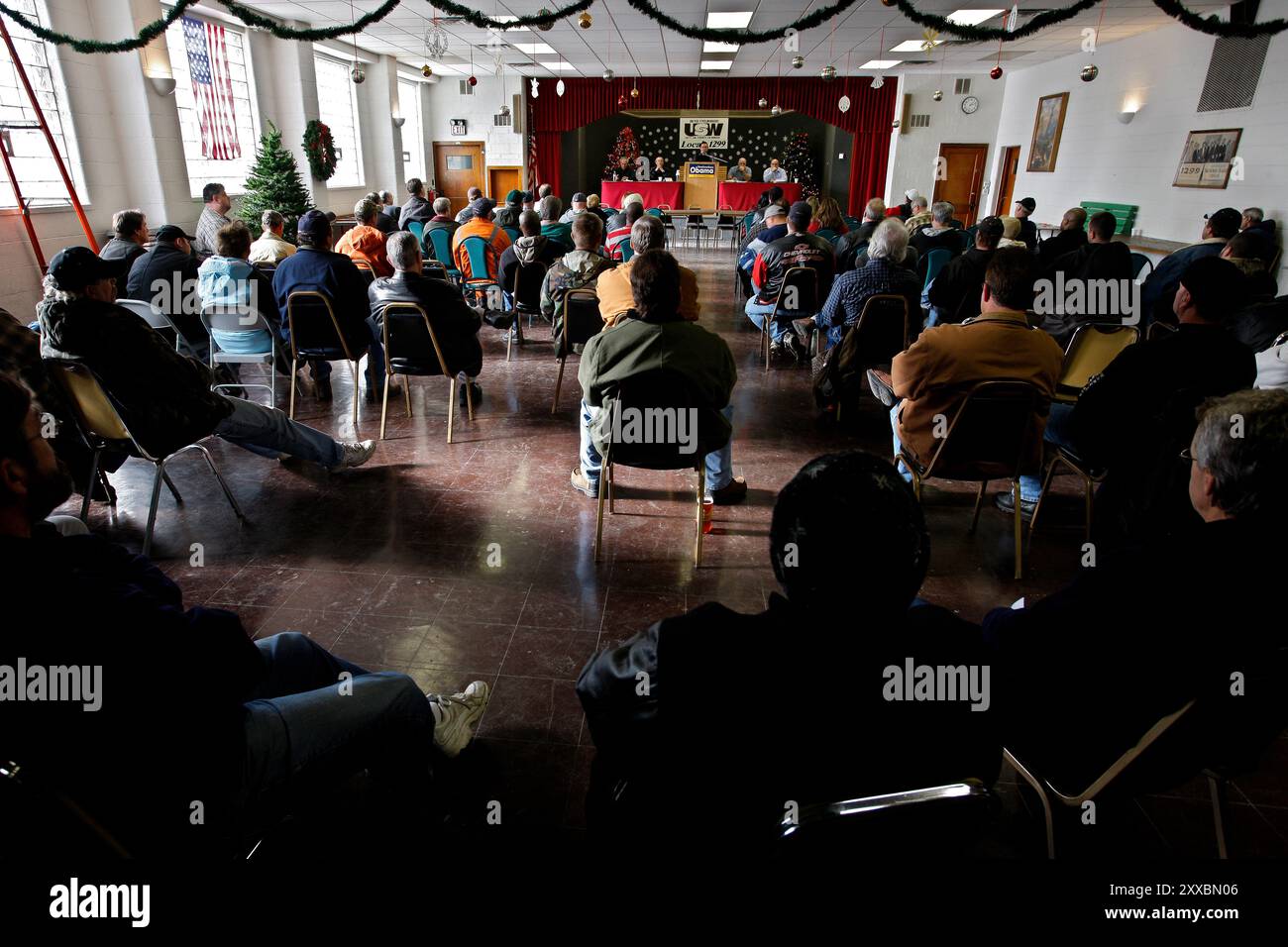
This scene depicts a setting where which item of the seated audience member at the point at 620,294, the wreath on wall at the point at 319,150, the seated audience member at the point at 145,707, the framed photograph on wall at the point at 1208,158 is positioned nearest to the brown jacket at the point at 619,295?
the seated audience member at the point at 620,294

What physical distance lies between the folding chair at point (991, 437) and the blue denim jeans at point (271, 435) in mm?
2707

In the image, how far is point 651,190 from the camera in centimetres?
1523

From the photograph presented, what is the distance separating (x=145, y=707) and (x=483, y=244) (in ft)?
18.1

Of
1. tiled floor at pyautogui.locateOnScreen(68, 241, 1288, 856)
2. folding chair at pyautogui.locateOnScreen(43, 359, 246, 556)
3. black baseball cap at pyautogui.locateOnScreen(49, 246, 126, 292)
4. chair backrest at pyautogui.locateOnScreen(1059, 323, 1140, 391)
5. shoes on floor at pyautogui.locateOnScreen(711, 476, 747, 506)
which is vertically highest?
black baseball cap at pyautogui.locateOnScreen(49, 246, 126, 292)

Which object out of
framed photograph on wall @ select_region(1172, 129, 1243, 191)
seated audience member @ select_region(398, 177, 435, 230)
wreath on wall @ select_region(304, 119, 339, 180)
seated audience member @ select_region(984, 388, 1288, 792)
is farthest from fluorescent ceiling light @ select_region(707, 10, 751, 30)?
seated audience member @ select_region(984, 388, 1288, 792)

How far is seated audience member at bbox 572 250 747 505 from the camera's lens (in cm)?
264

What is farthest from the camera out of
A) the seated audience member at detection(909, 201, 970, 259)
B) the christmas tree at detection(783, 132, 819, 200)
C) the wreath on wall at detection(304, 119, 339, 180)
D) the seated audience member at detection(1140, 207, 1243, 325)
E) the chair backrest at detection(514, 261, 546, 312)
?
the christmas tree at detection(783, 132, 819, 200)

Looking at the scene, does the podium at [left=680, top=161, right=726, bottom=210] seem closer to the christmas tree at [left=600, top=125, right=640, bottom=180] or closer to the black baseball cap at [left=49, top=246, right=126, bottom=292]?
the christmas tree at [left=600, top=125, right=640, bottom=180]

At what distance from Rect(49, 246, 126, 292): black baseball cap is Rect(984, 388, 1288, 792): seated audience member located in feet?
10.4

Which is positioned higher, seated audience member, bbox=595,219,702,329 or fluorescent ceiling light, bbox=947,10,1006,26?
fluorescent ceiling light, bbox=947,10,1006,26

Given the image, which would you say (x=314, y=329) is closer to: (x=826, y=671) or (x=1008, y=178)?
(x=826, y=671)

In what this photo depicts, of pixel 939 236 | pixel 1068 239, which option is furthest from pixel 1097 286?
pixel 939 236
